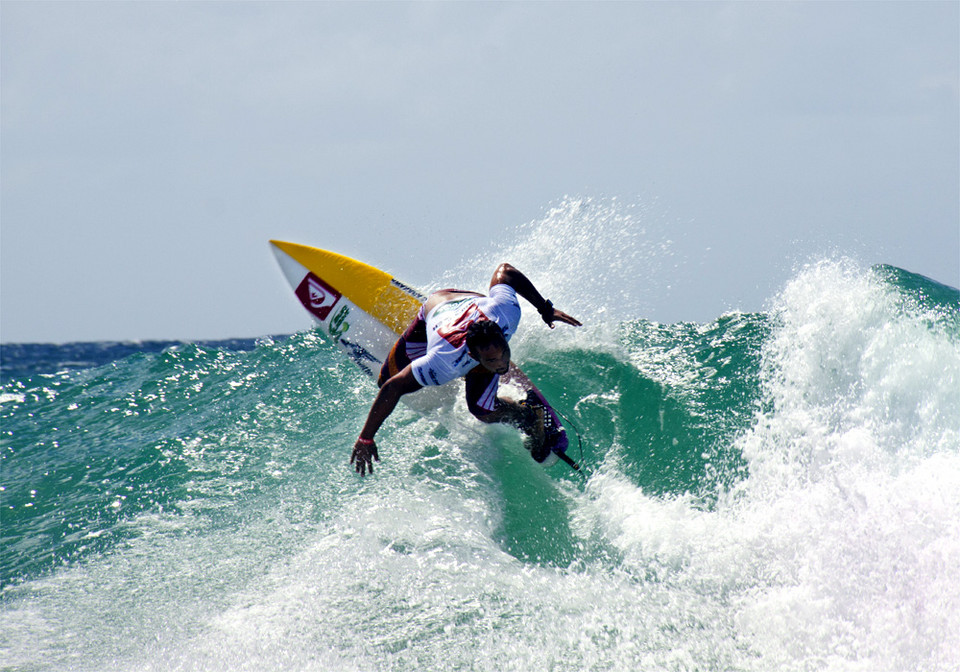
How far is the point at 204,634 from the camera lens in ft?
12.8

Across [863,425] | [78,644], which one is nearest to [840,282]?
[863,425]

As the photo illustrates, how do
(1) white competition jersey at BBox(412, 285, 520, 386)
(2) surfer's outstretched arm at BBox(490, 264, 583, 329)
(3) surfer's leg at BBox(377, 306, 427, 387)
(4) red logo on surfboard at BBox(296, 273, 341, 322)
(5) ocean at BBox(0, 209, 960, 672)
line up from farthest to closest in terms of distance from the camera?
1. (4) red logo on surfboard at BBox(296, 273, 341, 322)
2. (3) surfer's leg at BBox(377, 306, 427, 387)
3. (2) surfer's outstretched arm at BBox(490, 264, 583, 329)
4. (1) white competition jersey at BBox(412, 285, 520, 386)
5. (5) ocean at BBox(0, 209, 960, 672)

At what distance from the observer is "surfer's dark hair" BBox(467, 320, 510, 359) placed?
412 cm

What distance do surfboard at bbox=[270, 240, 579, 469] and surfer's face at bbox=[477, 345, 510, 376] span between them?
5.70ft

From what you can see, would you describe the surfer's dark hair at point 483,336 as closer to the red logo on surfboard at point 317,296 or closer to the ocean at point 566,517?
the ocean at point 566,517

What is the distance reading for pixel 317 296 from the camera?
273 inches

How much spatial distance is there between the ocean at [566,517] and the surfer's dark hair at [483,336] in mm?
1236

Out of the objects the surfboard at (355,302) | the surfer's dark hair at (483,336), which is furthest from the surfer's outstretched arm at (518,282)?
the surfboard at (355,302)

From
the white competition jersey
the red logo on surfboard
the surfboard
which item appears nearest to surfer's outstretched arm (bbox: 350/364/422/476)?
the white competition jersey

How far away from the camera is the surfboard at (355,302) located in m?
6.39

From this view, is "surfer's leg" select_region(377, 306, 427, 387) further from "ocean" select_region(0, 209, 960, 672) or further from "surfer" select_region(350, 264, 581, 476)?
"ocean" select_region(0, 209, 960, 672)

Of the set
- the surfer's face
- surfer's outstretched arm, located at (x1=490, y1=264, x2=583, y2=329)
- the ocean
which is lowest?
the ocean

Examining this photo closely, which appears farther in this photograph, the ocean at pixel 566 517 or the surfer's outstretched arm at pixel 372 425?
the surfer's outstretched arm at pixel 372 425

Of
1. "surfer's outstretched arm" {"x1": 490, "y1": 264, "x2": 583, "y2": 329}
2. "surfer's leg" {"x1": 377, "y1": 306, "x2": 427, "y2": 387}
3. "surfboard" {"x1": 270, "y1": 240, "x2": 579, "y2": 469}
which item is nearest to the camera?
"surfer's outstretched arm" {"x1": 490, "y1": 264, "x2": 583, "y2": 329}
